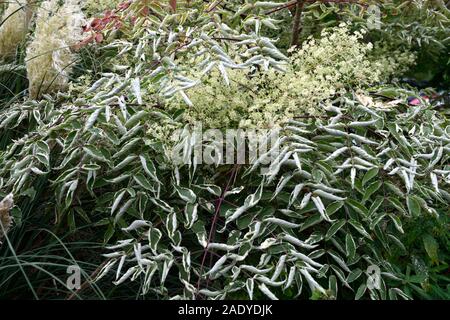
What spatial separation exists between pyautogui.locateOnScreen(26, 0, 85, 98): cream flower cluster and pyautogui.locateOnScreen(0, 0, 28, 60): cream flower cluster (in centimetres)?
13

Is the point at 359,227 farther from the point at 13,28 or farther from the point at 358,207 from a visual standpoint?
the point at 13,28

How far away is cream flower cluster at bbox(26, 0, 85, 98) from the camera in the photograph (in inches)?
115

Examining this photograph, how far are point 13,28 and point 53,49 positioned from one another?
1.10 feet

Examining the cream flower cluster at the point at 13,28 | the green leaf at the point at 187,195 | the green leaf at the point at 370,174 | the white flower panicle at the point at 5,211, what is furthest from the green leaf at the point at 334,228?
the cream flower cluster at the point at 13,28

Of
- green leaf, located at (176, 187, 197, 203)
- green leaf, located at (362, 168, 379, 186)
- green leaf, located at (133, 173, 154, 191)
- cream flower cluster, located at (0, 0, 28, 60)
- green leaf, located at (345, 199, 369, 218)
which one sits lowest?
green leaf, located at (345, 199, 369, 218)

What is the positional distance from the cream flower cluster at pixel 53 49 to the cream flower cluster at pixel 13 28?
129 millimetres

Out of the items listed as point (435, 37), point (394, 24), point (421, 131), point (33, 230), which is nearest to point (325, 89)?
point (421, 131)

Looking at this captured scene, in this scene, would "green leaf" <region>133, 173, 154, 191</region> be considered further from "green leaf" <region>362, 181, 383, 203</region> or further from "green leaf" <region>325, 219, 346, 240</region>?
"green leaf" <region>362, 181, 383, 203</region>

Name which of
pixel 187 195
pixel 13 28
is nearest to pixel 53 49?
pixel 13 28

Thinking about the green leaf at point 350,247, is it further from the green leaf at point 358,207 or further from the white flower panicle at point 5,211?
the white flower panicle at point 5,211

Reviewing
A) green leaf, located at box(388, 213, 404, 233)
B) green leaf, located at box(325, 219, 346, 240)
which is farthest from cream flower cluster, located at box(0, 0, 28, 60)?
green leaf, located at box(388, 213, 404, 233)

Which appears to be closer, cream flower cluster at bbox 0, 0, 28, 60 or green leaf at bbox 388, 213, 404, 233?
green leaf at bbox 388, 213, 404, 233

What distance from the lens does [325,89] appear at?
267 centimetres

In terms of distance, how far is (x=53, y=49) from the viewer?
2.92 metres
